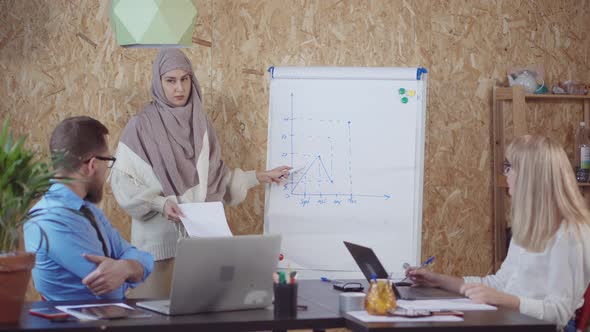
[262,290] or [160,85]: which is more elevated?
[160,85]

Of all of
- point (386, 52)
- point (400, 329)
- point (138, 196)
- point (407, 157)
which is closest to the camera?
point (400, 329)

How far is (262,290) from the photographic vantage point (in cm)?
250

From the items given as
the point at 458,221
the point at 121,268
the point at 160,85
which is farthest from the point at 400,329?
the point at 458,221

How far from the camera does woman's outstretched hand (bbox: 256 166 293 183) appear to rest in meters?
4.25

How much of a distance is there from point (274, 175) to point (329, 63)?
2.82ft

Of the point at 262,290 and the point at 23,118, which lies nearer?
the point at 262,290

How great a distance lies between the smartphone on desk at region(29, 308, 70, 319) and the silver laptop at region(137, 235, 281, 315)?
0.84 ft

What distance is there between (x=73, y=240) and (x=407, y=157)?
2.11 metres

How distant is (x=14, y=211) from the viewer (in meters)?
2.25

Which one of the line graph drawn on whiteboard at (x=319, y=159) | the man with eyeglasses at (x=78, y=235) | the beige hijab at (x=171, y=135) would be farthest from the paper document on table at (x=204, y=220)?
the man with eyeglasses at (x=78, y=235)

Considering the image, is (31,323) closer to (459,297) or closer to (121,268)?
(121,268)

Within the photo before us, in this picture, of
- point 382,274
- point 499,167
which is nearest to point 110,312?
point 382,274

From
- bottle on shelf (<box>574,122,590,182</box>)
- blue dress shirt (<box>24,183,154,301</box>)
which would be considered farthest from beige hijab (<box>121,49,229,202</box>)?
bottle on shelf (<box>574,122,590,182</box>)

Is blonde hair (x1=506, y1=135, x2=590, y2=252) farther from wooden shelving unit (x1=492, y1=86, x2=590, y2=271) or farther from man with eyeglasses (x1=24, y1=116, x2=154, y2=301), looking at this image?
wooden shelving unit (x1=492, y1=86, x2=590, y2=271)
